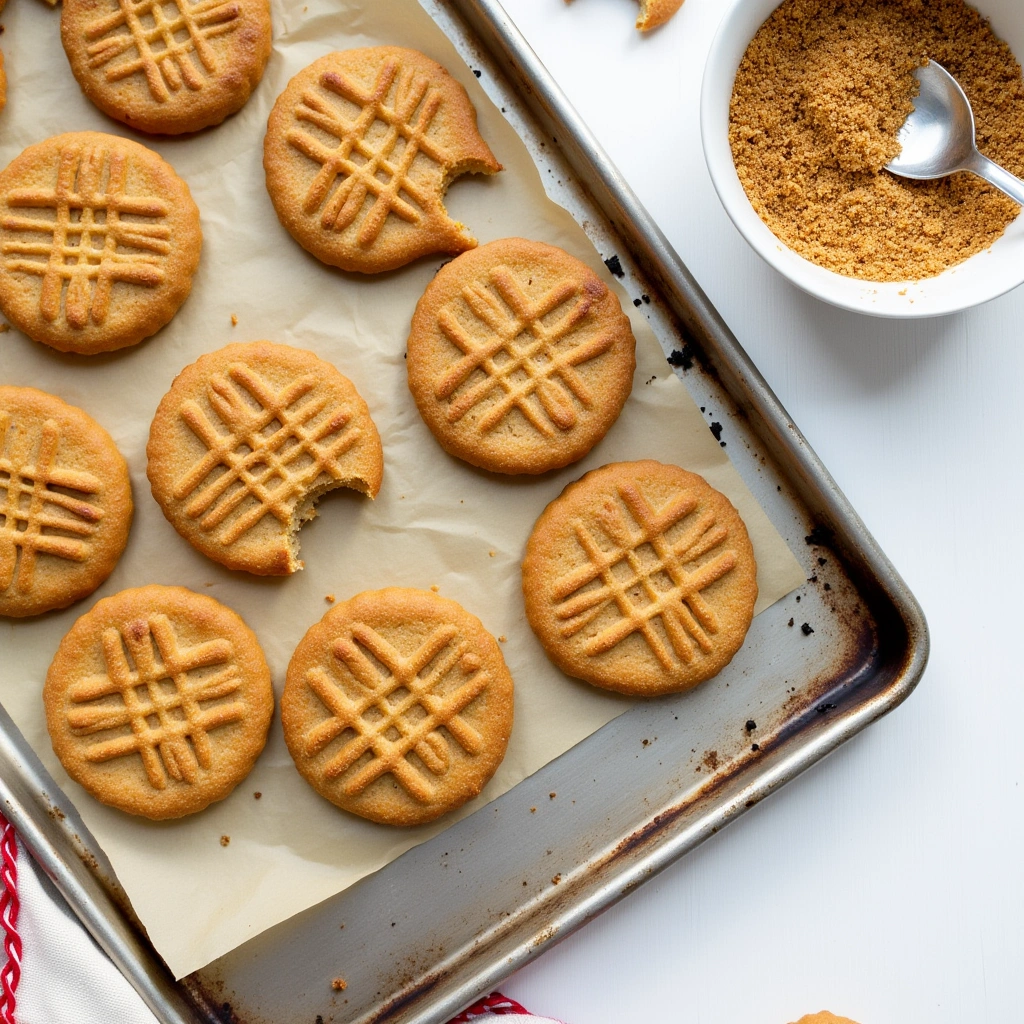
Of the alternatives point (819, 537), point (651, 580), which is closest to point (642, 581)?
point (651, 580)

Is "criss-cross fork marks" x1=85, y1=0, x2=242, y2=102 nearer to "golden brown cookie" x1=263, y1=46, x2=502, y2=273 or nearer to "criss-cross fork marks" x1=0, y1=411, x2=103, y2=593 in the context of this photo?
"golden brown cookie" x1=263, y1=46, x2=502, y2=273

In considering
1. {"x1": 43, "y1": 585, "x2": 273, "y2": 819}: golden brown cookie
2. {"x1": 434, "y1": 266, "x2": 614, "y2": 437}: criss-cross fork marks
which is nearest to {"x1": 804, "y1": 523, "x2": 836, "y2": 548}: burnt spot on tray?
{"x1": 434, "y1": 266, "x2": 614, "y2": 437}: criss-cross fork marks

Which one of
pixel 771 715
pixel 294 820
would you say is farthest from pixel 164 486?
pixel 771 715

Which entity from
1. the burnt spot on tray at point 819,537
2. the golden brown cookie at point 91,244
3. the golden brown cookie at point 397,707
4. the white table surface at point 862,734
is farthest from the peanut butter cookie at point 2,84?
the burnt spot on tray at point 819,537

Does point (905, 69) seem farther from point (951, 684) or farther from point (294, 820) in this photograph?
point (294, 820)

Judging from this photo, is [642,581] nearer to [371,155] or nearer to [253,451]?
[253,451]

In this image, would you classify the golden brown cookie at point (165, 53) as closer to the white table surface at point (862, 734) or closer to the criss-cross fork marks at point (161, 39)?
the criss-cross fork marks at point (161, 39)
